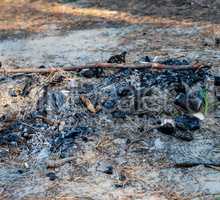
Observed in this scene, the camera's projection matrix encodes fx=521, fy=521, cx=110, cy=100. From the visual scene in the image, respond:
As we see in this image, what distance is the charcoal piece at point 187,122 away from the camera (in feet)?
16.4

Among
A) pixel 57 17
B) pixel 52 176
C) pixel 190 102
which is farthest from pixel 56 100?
pixel 57 17

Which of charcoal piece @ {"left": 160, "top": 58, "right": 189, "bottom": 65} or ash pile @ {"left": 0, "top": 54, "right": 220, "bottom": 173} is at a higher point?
charcoal piece @ {"left": 160, "top": 58, "right": 189, "bottom": 65}

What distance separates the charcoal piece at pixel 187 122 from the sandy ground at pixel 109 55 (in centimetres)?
9

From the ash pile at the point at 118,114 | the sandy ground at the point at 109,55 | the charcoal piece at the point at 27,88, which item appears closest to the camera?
the sandy ground at the point at 109,55

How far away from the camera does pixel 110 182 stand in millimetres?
4383

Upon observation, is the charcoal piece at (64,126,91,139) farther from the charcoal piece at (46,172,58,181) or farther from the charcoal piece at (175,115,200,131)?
the charcoal piece at (175,115,200,131)

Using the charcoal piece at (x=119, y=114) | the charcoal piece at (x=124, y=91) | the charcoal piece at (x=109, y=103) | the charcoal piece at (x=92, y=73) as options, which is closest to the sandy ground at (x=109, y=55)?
the charcoal piece at (x=119, y=114)

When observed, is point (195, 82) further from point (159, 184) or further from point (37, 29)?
point (37, 29)

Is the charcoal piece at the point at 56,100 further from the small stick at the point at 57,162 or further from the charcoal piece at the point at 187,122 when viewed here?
the charcoal piece at the point at 187,122

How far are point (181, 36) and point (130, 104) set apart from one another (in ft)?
7.91

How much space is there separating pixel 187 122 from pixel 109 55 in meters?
2.17

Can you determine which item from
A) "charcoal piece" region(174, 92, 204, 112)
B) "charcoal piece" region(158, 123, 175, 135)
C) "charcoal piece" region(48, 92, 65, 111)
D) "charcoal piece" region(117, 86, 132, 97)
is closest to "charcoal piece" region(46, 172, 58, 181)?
"charcoal piece" region(48, 92, 65, 111)

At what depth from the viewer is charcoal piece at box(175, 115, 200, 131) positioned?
500 cm

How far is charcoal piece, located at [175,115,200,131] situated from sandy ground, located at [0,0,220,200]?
0.29 feet
